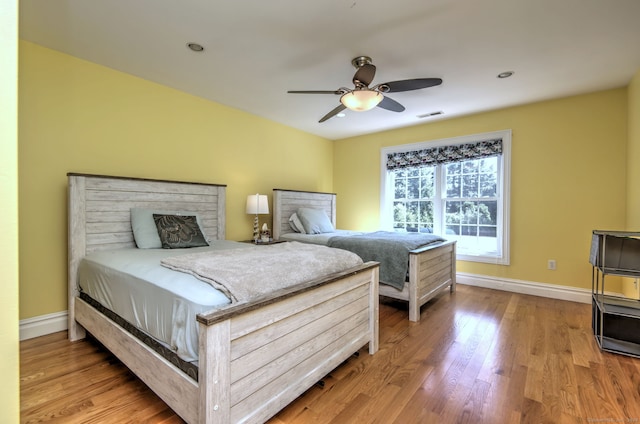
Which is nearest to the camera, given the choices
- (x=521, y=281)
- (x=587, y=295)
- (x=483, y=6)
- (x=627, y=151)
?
(x=483, y=6)

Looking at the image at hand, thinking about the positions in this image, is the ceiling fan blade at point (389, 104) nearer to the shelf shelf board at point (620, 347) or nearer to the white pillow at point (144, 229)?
the white pillow at point (144, 229)

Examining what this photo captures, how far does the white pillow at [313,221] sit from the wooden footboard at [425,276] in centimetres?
139

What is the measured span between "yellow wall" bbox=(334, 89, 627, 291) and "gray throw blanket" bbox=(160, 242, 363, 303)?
9.30 ft

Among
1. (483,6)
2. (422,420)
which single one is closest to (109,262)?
(422,420)

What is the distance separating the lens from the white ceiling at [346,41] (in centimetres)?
192

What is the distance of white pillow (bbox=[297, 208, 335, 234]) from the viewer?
414 centimetres

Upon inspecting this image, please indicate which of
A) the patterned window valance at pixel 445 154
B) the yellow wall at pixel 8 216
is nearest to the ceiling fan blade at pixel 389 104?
the patterned window valance at pixel 445 154

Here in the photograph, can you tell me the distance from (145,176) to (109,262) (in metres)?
1.27

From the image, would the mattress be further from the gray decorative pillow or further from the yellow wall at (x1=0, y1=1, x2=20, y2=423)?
the yellow wall at (x1=0, y1=1, x2=20, y2=423)

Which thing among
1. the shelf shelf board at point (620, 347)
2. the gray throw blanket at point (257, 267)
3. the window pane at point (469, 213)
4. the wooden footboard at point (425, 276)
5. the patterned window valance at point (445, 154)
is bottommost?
the shelf shelf board at point (620, 347)

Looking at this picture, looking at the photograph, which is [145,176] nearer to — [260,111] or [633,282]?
[260,111]

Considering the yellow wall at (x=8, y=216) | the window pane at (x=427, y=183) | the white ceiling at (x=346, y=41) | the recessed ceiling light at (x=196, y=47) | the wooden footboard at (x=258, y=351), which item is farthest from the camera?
the window pane at (x=427, y=183)

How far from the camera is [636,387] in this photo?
1764 mm

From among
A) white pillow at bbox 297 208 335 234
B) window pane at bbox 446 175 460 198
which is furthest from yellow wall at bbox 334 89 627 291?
white pillow at bbox 297 208 335 234
